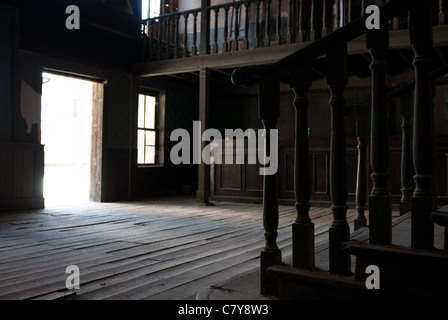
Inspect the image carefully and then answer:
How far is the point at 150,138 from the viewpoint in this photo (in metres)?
8.91

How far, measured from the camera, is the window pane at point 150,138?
8.85 meters

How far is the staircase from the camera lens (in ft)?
4.95

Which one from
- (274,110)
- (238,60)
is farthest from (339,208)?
(238,60)

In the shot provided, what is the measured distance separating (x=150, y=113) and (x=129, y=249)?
230 inches

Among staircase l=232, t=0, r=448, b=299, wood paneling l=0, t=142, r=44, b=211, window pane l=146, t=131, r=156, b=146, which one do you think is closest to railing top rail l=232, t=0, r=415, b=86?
staircase l=232, t=0, r=448, b=299

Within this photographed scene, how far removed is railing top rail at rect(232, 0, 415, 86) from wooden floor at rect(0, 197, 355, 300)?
1217mm

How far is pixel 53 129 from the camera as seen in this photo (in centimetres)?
1673

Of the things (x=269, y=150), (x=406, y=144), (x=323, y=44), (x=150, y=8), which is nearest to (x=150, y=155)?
(x=150, y=8)

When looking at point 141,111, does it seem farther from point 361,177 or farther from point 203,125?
point 361,177

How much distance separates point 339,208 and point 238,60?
549 cm

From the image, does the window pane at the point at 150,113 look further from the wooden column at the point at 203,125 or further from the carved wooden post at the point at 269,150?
the carved wooden post at the point at 269,150

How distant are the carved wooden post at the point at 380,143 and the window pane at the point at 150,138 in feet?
24.8

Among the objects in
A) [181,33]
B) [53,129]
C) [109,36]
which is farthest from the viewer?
[53,129]

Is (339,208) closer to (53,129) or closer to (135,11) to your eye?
(135,11)
